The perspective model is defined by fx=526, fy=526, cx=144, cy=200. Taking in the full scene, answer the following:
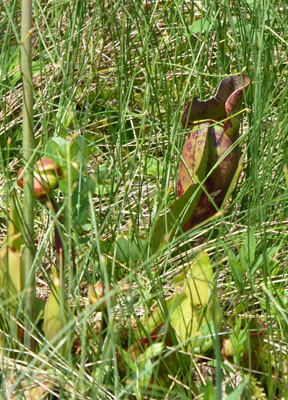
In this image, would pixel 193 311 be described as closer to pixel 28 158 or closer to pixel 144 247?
pixel 144 247

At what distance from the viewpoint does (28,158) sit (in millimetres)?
817

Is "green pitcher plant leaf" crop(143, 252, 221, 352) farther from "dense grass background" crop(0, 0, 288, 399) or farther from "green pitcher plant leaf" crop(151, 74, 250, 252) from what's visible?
"green pitcher plant leaf" crop(151, 74, 250, 252)

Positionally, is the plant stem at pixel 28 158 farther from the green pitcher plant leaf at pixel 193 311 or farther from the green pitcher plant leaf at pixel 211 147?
the green pitcher plant leaf at pixel 211 147

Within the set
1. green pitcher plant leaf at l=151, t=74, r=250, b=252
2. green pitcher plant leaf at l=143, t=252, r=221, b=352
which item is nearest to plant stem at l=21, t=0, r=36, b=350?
green pitcher plant leaf at l=143, t=252, r=221, b=352

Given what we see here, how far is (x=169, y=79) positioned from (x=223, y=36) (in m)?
0.21

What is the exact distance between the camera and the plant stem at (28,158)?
79 centimetres

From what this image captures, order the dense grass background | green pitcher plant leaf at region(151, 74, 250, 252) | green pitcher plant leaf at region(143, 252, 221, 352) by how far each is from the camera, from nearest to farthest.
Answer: the dense grass background, green pitcher plant leaf at region(143, 252, 221, 352), green pitcher plant leaf at region(151, 74, 250, 252)

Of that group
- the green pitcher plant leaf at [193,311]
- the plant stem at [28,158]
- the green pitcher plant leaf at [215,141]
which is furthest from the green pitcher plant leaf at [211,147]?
the plant stem at [28,158]

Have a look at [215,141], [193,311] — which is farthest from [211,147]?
[193,311]

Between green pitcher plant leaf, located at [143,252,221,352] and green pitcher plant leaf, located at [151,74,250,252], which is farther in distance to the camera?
green pitcher plant leaf, located at [151,74,250,252]

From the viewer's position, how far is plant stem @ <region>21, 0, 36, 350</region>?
0.79 metres

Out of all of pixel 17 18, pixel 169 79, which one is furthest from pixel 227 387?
pixel 17 18

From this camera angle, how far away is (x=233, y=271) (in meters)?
0.94

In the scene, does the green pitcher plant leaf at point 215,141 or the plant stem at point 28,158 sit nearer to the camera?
the plant stem at point 28,158
